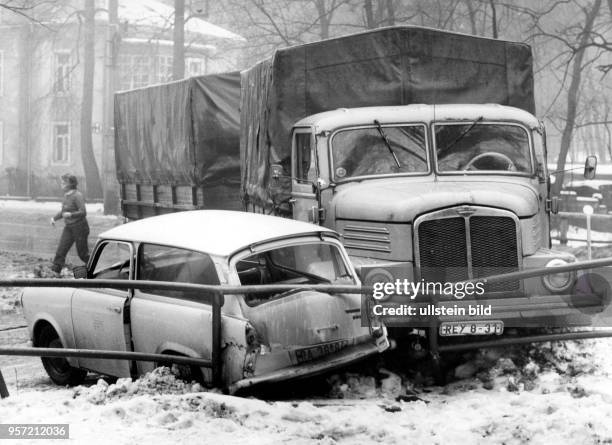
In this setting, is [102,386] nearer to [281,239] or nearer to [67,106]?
[281,239]

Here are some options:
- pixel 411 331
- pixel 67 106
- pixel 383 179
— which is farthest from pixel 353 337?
pixel 67 106

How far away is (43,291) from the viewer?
27.7 feet

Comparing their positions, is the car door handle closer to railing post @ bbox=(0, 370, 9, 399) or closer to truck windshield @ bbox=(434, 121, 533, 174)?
railing post @ bbox=(0, 370, 9, 399)

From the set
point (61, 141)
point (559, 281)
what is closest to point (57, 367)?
point (559, 281)

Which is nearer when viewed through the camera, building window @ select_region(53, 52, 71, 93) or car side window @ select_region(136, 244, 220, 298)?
car side window @ select_region(136, 244, 220, 298)

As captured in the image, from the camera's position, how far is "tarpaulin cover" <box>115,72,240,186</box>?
1515 centimetres

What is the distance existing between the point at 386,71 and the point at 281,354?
190 inches

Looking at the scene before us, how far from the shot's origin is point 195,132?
15359 mm

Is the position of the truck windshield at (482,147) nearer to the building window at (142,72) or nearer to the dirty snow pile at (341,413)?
the dirty snow pile at (341,413)

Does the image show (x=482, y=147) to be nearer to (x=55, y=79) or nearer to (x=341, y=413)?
(x=341, y=413)

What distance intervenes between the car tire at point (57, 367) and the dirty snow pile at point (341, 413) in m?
1.20

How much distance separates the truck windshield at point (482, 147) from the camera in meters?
9.73

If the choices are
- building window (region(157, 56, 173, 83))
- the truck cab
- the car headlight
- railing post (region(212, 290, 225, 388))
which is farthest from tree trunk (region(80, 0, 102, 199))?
railing post (region(212, 290, 225, 388))

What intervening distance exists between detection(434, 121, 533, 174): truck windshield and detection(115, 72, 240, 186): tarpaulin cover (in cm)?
585
